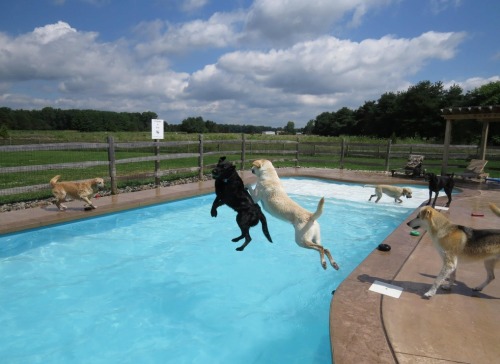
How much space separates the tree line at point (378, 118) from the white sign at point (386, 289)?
102ft

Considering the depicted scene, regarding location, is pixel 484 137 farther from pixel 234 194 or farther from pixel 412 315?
pixel 234 194

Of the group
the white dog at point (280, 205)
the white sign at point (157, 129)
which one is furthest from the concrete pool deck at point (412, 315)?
the white sign at point (157, 129)

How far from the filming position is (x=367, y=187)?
36.6ft

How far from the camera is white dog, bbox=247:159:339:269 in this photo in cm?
219

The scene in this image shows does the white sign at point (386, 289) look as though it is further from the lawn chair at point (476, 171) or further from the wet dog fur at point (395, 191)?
the lawn chair at point (476, 171)

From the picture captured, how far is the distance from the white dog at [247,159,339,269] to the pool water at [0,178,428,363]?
5.40ft

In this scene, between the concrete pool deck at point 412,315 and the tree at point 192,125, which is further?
the tree at point 192,125

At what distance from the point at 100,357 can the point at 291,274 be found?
3.01 meters

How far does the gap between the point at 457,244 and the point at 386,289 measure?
83 cm

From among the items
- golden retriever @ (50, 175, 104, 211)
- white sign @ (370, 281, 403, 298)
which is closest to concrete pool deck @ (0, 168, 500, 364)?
white sign @ (370, 281, 403, 298)

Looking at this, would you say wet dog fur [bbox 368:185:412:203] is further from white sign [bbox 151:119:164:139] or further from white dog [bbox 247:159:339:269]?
white dog [bbox 247:159:339:269]

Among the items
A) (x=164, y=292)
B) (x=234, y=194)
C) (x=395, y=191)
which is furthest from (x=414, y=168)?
(x=234, y=194)

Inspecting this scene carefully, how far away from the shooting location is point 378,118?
5391 centimetres

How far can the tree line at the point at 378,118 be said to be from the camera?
3484 cm
